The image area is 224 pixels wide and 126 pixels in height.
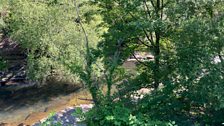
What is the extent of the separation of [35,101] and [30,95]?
1140 millimetres

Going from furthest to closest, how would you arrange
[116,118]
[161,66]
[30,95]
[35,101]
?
[30,95] < [35,101] < [161,66] < [116,118]

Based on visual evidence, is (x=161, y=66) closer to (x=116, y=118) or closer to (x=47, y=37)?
(x=116, y=118)

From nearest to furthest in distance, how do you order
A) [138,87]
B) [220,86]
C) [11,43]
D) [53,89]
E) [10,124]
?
[220,86] → [138,87] → [10,124] → [53,89] → [11,43]

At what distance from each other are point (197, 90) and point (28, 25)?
15679 millimetres

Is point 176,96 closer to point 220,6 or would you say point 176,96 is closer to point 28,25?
point 220,6

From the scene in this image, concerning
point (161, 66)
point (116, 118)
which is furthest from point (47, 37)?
point (116, 118)

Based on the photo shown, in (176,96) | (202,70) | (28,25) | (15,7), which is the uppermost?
(15,7)

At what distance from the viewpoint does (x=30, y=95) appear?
2458 cm

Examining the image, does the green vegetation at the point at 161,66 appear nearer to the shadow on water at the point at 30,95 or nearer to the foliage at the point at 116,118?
the foliage at the point at 116,118

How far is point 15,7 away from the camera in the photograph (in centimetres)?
2689

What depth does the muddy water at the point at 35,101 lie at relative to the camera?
21.4m

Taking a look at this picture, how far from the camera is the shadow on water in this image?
918 inches

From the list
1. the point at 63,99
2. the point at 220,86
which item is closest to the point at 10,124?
the point at 63,99

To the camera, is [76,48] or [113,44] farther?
[76,48]
